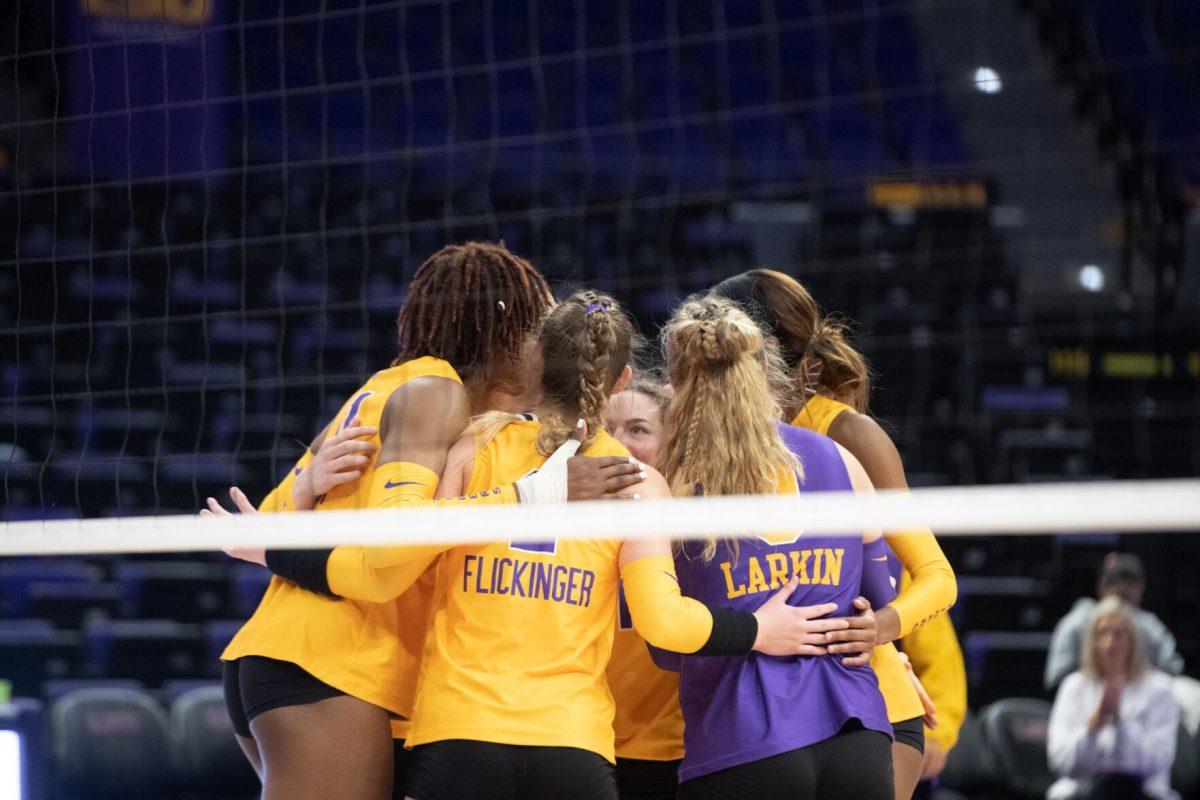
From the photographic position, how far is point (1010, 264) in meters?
9.93

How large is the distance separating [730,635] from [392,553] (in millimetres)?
650

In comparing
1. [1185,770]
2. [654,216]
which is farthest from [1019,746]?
[654,216]

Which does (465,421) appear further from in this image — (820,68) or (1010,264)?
(820,68)

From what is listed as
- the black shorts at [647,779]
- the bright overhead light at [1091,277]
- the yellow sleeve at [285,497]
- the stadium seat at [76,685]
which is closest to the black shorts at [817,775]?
the black shorts at [647,779]

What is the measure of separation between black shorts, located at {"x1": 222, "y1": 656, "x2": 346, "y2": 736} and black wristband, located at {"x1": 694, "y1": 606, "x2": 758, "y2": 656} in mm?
751

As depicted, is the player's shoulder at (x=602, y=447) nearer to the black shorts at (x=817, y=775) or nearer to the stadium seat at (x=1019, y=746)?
the black shorts at (x=817, y=775)

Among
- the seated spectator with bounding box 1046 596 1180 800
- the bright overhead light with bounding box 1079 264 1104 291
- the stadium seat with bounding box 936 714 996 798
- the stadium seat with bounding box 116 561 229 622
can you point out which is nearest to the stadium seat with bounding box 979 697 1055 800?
the stadium seat with bounding box 936 714 996 798

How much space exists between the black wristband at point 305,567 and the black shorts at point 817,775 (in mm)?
835

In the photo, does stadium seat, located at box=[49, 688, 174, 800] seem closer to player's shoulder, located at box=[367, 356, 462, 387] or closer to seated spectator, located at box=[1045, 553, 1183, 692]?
player's shoulder, located at box=[367, 356, 462, 387]

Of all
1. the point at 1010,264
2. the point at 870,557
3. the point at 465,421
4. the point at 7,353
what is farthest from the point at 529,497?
the point at 1010,264

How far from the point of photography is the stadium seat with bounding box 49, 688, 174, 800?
17.5ft

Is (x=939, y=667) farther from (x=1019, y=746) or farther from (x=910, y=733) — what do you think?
(x=1019, y=746)

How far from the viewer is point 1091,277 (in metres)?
9.71

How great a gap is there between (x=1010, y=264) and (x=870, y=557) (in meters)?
7.69
